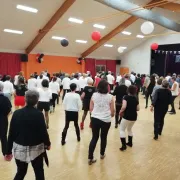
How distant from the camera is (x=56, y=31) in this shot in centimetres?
1209

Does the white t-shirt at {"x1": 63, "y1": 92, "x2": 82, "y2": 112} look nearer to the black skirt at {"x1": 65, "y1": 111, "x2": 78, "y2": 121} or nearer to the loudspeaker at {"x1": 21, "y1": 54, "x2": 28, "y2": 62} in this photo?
the black skirt at {"x1": 65, "y1": 111, "x2": 78, "y2": 121}

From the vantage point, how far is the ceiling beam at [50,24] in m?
9.79

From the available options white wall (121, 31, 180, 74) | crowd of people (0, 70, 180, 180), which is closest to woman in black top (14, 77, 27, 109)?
crowd of people (0, 70, 180, 180)

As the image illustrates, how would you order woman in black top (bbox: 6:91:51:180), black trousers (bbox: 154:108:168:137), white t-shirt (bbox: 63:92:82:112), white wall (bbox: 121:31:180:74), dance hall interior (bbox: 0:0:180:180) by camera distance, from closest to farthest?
woman in black top (bbox: 6:91:51:180)
dance hall interior (bbox: 0:0:180:180)
white t-shirt (bbox: 63:92:82:112)
black trousers (bbox: 154:108:168:137)
white wall (bbox: 121:31:180:74)

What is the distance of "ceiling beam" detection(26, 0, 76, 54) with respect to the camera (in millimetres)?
9789

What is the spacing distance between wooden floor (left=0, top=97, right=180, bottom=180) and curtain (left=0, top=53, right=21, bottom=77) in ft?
30.7

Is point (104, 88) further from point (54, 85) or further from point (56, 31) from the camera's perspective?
point (56, 31)

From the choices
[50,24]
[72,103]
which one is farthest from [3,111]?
[50,24]

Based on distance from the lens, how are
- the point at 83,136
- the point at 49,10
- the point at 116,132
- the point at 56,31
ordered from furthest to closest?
the point at 56,31
the point at 49,10
the point at 116,132
the point at 83,136

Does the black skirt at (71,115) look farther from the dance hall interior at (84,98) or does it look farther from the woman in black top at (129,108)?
the woman in black top at (129,108)

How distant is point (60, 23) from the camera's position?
11344mm

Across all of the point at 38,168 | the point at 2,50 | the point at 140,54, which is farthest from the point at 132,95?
the point at 140,54

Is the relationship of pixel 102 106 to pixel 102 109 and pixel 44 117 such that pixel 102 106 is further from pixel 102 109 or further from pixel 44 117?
pixel 44 117

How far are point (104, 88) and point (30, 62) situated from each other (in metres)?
12.0
